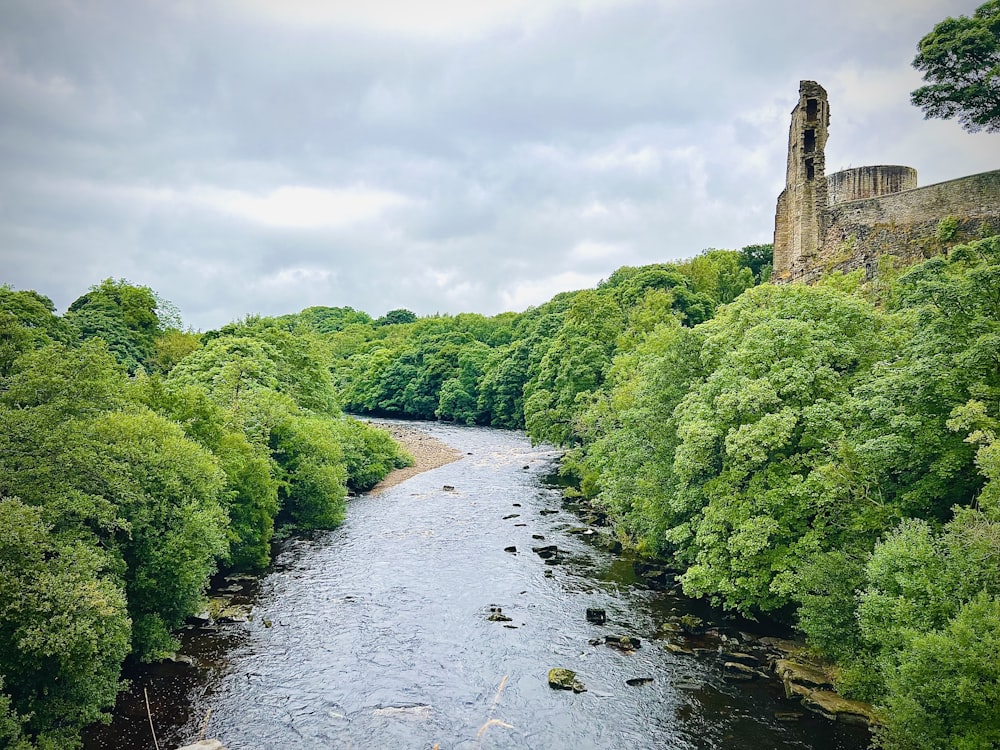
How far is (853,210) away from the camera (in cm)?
4462

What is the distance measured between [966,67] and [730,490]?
86.3ft

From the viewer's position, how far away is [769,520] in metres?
23.7

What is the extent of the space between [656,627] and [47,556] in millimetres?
21455

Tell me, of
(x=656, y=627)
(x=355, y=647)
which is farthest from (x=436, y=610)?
(x=656, y=627)

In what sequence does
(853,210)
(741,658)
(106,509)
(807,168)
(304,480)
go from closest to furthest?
(106,509) < (741,658) < (304,480) < (853,210) < (807,168)

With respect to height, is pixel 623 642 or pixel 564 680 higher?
pixel 623 642

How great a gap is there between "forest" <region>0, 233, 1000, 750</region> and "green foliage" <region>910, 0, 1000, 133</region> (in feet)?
23.0

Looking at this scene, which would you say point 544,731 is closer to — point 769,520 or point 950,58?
point 769,520

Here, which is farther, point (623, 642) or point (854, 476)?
point (623, 642)

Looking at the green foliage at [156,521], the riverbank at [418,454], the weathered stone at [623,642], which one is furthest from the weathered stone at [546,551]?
the riverbank at [418,454]

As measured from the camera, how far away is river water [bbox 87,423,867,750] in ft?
63.7

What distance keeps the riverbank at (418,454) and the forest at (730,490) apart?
14878 mm

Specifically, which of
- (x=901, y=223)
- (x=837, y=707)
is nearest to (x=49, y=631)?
(x=837, y=707)

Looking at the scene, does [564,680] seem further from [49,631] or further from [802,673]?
[49,631]
